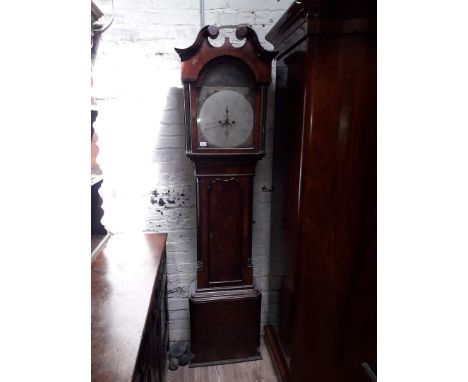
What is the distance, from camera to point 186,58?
59.4 inches

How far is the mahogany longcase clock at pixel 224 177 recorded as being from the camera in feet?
5.07

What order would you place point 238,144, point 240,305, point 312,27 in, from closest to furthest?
1. point 312,27
2. point 238,144
3. point 240,305

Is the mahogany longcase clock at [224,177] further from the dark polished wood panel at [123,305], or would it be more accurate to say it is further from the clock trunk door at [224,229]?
the dark polished wood panel at [123,305]

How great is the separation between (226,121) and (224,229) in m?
0.58

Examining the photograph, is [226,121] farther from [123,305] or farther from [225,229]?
[123,305]

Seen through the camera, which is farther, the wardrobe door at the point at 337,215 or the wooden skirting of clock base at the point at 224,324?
the wooden skirting of clock base at the point at 224,324

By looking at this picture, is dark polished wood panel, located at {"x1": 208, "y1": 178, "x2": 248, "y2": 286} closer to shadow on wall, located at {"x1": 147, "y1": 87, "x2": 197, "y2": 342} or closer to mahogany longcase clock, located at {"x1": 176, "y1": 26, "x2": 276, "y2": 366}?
mahogany longcase clock, located at {"x1": 176, "y1": 26, "x2": 276, "y2": 366}

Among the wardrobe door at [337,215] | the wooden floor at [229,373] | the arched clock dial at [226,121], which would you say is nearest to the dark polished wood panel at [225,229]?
the arched clock dial at [226,121]

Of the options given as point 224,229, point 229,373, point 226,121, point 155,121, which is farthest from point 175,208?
point 229,373

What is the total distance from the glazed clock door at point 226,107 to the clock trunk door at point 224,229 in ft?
0.68

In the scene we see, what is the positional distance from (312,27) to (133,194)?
1.29m

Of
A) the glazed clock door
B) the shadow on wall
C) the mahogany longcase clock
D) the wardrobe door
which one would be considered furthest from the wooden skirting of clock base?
the glazed clock door

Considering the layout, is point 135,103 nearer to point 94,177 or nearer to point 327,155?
point 94,177

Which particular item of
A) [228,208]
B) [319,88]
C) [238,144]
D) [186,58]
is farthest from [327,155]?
[186,58]
